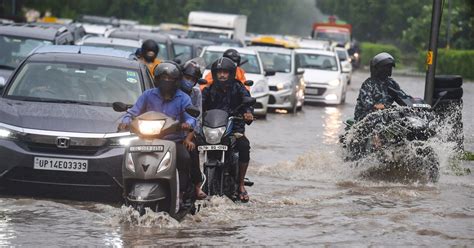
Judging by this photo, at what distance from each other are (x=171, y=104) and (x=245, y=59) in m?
17.3

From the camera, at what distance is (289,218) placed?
38.9ft

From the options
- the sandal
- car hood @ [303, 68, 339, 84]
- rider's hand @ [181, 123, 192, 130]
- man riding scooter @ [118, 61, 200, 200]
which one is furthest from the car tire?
car hood @ [303, 68, 339, 84]

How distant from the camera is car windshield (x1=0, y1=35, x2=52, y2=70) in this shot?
2098 cm

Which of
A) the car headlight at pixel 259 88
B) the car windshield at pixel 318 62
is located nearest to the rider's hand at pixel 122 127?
the car headlight at pixel 259 88

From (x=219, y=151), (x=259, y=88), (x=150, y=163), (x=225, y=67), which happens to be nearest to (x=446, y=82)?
(x=225, y=67)

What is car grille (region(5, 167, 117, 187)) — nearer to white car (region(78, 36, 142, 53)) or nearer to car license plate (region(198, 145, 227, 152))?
car license plate (region(198, 145, 227, 152))

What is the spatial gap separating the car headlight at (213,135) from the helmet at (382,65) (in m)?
4.35

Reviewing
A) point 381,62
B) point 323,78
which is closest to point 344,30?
point 323,78

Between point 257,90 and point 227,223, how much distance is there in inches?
628

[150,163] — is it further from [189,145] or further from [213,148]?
[213,148]

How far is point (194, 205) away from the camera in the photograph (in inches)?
450

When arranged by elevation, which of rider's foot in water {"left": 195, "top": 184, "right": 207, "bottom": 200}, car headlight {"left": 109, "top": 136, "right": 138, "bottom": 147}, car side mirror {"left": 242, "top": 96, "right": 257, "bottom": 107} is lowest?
rider's foot in water {"left": 195, "top": 184, "right": 207, "bottom": 200}

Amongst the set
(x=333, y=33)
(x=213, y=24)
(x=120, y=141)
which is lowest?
(x=333, y=33)

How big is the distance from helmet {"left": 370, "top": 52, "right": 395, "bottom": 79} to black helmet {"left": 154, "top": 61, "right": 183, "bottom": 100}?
207 inches
